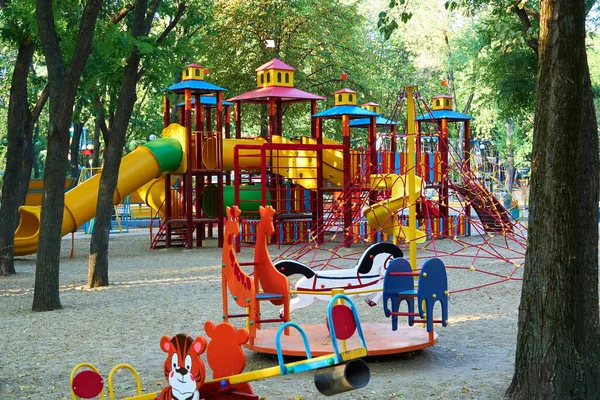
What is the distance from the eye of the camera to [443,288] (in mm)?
8188

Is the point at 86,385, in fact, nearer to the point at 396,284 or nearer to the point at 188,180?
the point at 396,284

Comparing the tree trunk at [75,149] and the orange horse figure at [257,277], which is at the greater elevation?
the tree trunk at [75,149]

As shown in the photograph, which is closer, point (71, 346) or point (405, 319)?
point (71, 346)

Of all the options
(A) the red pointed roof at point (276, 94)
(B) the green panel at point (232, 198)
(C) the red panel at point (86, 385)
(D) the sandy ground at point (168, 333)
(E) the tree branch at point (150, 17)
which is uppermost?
(E) the tree branch at point (150, 17)

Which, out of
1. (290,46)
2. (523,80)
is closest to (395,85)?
(290,46)

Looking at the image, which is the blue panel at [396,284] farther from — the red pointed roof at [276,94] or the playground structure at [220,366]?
the red pointed roof at [276,94]

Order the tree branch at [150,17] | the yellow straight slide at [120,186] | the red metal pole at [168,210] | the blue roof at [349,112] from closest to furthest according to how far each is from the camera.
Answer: the tree branch at [150,17] < the yellow straight slide at [120,186] < the red metal pole at [168,210] < the blue roof at [349,112]

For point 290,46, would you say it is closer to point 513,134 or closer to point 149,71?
point 149,71

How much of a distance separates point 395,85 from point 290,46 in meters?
18.5

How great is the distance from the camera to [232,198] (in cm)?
2430

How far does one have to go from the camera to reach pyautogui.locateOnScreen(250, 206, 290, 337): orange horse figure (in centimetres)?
809

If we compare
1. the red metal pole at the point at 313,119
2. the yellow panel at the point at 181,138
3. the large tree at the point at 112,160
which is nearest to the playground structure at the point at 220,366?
the large tree at the point at 112,160

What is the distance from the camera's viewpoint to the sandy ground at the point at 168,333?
23.9 ft

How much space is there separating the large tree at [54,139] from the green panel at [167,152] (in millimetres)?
9048
